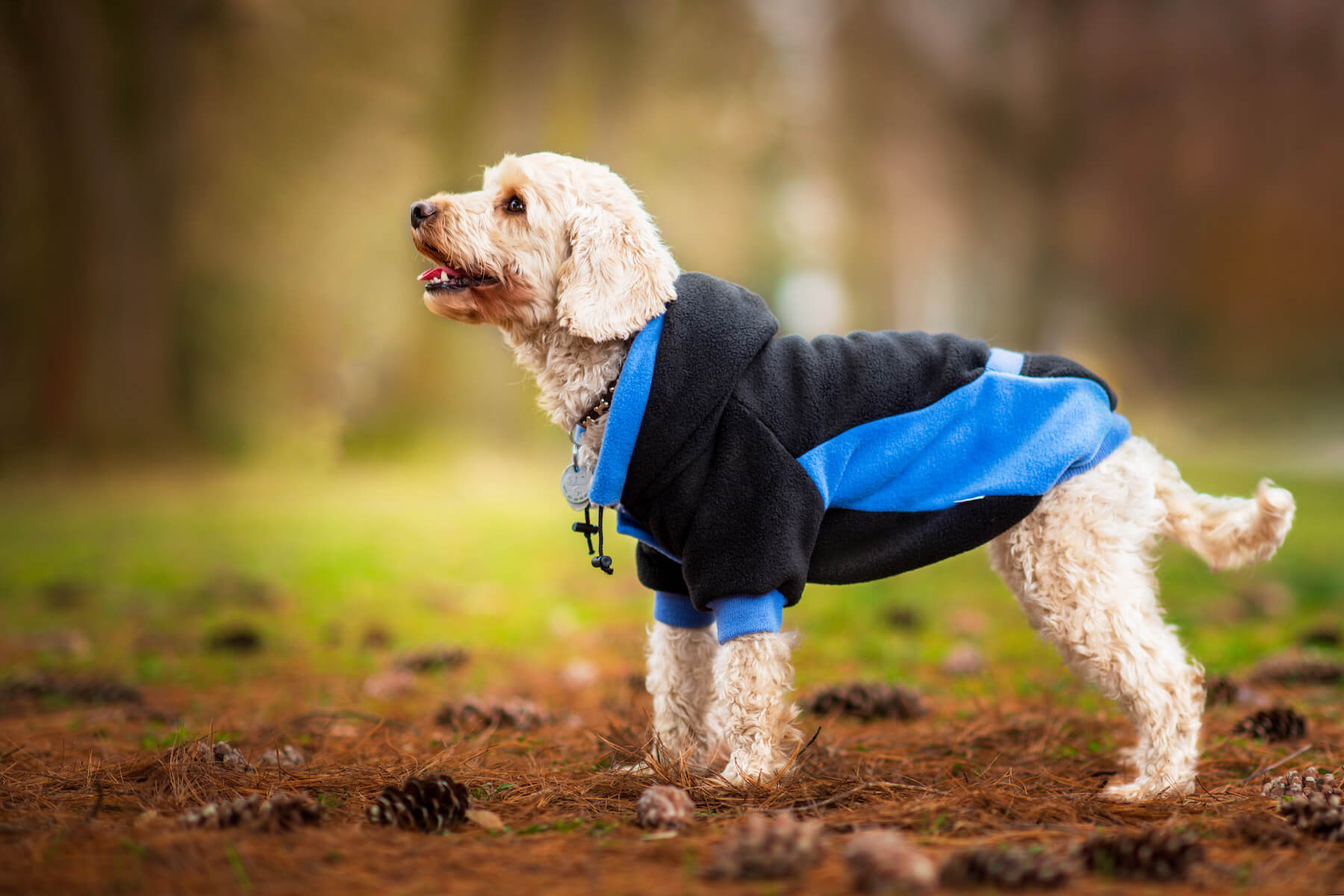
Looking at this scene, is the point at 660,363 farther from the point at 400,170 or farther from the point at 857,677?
the point at 400,170

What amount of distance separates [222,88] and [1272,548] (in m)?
13.8

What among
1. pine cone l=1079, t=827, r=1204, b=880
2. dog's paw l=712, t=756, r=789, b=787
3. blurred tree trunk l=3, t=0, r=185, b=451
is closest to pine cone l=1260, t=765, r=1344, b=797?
pine cone l=1079, t=827, r=1204, b=880


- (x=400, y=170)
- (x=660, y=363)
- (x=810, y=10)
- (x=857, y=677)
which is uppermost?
(x=810, y=10)

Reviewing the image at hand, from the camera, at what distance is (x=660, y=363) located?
298cm

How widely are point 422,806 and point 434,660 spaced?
2.68 metres

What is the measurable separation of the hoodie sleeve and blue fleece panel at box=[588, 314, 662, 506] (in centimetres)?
26

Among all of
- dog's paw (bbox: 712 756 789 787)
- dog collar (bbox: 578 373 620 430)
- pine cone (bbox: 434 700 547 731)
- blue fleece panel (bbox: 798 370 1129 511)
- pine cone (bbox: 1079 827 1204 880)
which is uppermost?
dog collar (bbox: 578 373 620 430)

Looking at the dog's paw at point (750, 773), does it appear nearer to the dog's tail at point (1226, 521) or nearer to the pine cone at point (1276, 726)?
the dog's tail at point (1226, 521)

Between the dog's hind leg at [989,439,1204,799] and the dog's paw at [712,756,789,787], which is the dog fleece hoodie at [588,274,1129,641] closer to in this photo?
the dog's hind leg at [989,439,1204,799]

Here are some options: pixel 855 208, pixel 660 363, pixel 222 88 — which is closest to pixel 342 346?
pixel 222 88

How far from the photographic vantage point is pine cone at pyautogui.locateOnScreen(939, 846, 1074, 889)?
1.95 m

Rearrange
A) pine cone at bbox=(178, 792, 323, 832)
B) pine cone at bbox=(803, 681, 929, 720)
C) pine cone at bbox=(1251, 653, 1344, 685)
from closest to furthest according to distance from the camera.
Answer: pine cone at bbox=(178, 792, 323, 832) → pine cone at bbox=(803, 681, 929, 720) → pine cone at bbox=(1251, 653, 1344, 685)

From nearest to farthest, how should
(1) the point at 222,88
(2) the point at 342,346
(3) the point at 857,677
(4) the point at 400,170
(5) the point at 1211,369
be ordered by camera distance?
(3) the point at 857,677
(1) the point at 222,88
(4) the point at 400,170
(2) the point at 342,346
(5) the point at 1211,369

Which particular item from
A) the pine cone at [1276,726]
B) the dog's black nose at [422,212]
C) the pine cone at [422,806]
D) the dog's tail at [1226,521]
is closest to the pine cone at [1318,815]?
the dog's tail at [1226,521]
